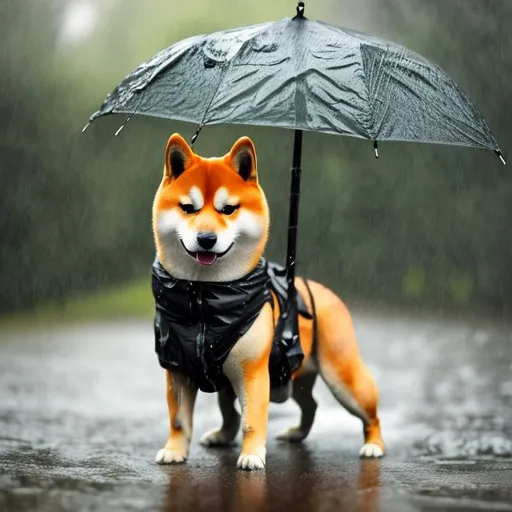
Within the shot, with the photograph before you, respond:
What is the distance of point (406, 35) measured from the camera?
18.2m

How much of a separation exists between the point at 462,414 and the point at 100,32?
1034cm

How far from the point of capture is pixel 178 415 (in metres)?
7.13

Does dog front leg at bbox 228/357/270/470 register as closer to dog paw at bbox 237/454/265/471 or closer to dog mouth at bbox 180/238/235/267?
dog paw at bbox 237/454/265/471

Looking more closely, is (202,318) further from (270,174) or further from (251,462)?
(270,174)

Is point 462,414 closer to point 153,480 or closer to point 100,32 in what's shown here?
point 153,480

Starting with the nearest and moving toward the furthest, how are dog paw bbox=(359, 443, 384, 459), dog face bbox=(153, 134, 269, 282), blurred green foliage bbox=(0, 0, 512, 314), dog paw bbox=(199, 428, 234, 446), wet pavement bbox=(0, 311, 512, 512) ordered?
wet pavement bbox=(0, 311, 512, 512) → dog face bbox=(153, 134, 269, 282) → dog paw bbox=(359, 443, 384, 459) → dog paw bbox=(199, 428, 234, 446) → blurred green foliage bbox=(0, 0, 512, 314)

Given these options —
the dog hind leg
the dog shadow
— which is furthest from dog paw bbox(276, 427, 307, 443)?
the dog shadow

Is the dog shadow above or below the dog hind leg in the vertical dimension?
below

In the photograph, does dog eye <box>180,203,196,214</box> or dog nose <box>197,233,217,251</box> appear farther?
dog eye <box>180,203,196,214</box>

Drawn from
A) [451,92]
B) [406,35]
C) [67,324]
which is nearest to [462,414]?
[451,92]

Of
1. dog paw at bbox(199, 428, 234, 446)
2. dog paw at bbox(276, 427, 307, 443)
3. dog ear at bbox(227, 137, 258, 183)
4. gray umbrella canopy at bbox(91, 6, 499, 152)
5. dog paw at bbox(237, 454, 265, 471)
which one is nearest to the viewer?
gray umbrella canopy at bbox(91, 6, 499, 152)

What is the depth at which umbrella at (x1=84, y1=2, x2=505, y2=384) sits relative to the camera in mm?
6539

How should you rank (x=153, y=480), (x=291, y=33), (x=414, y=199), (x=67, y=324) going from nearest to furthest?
(x=153, y=480) → (x=291, y=33) → (x=67, y=324) → (x=414, y=199)

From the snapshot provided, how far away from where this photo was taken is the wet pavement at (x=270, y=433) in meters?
6.18
